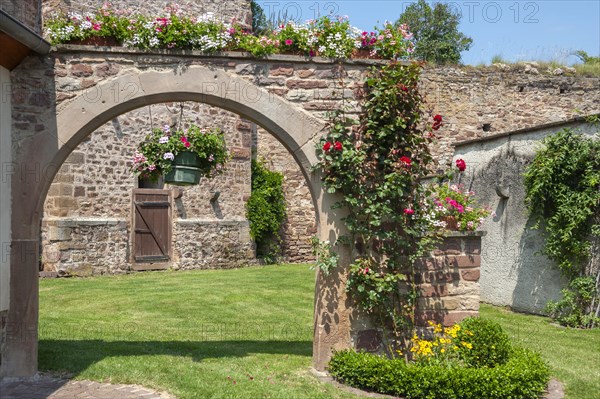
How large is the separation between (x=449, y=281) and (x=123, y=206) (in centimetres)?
1023

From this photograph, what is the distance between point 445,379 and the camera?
5.73 metres

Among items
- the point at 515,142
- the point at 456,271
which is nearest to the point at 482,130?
the point at 515,142

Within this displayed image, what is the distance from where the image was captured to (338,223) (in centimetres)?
659

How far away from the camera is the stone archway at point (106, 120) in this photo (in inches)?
245

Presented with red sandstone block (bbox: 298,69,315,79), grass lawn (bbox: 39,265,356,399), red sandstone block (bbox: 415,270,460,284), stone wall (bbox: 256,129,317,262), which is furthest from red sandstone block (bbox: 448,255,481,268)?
stone wall (bbox: 256,129,317,262)

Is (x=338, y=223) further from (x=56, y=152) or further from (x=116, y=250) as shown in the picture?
(x=116, y=250)

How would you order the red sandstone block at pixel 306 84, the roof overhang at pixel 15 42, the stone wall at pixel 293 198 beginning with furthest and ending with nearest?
1. the stone wall at pixel 293 198
2. the red sandstone block at pixel 306 84
3. the roof overhang at pixel 15 42

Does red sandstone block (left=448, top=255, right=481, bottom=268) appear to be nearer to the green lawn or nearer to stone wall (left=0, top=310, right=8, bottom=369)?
the green lawn

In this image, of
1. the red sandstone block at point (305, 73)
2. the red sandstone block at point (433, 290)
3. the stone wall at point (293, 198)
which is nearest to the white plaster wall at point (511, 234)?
the red sandstone block at point (433, 290)

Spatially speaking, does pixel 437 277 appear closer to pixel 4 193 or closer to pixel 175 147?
pixel 175 147

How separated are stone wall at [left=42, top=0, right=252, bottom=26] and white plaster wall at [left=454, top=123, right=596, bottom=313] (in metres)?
7.27

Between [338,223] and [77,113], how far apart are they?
2783mm

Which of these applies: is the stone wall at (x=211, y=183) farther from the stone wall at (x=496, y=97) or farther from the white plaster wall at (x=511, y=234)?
the white plaster wall at (x=511, y=234)

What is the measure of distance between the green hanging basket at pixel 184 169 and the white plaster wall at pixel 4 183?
162cm
